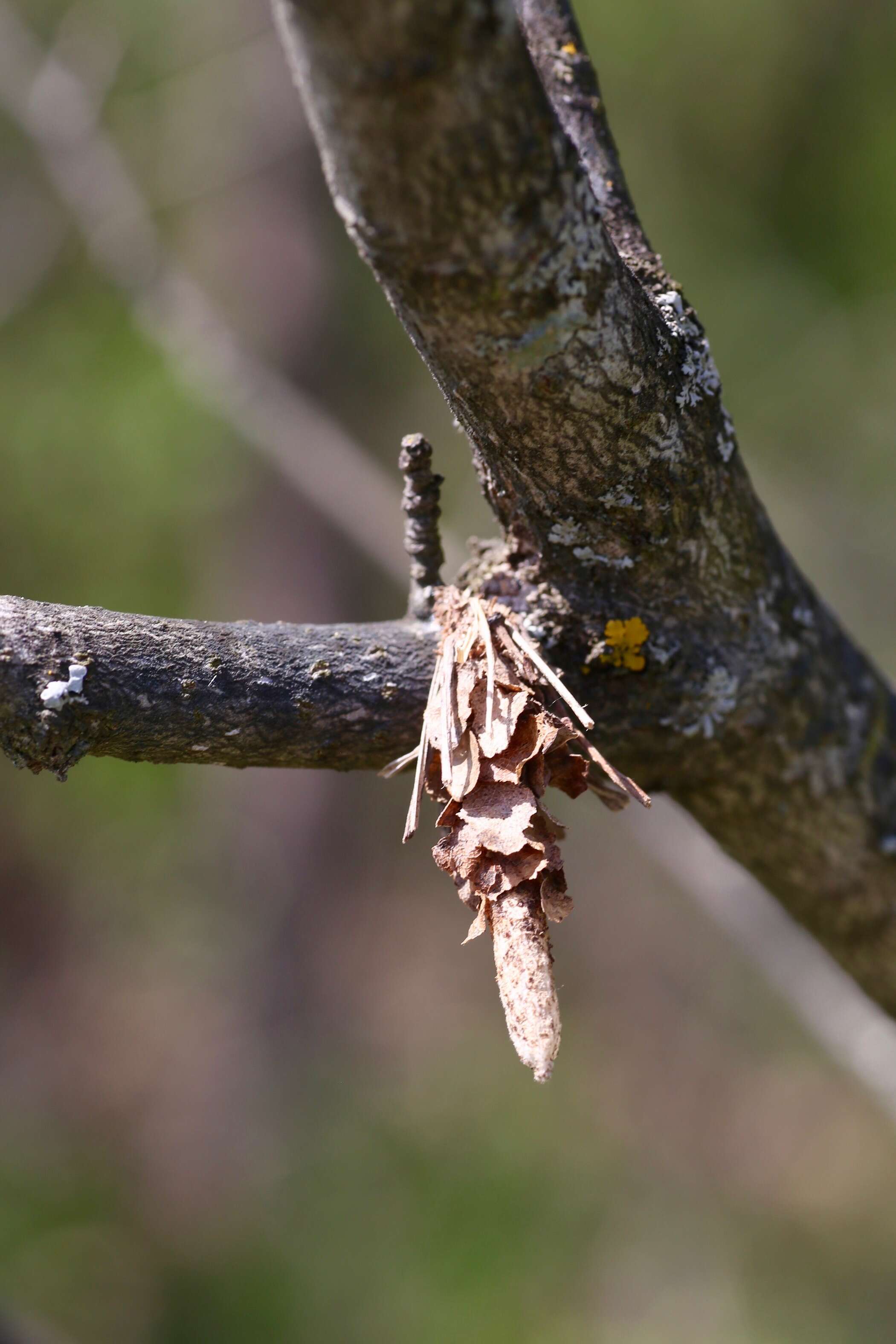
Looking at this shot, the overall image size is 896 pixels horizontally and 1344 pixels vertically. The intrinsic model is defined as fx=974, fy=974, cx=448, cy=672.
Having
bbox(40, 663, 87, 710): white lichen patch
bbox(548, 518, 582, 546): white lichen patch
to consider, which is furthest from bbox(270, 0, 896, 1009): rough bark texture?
bbox(40, 663, 87, 710): white lichen patch

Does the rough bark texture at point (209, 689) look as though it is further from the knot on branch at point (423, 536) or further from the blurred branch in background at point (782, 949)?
the blurred branch in background at point (782, 949)

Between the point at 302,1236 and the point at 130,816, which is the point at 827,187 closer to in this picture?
the point at 130,816

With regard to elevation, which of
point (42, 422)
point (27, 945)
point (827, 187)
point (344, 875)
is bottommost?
point (344, 875)

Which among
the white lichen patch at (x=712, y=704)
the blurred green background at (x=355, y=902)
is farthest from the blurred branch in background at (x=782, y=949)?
the blurred green background at (x=355, y=902)

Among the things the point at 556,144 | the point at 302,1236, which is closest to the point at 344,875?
the point at 302,1236

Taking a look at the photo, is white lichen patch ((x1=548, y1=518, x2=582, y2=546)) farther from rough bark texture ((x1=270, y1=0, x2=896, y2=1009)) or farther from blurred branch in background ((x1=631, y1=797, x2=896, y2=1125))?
blurred branch in background ((x1=631, y1=797, x2=896, y2=1125))

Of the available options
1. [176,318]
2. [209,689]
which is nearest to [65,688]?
[209,689]
